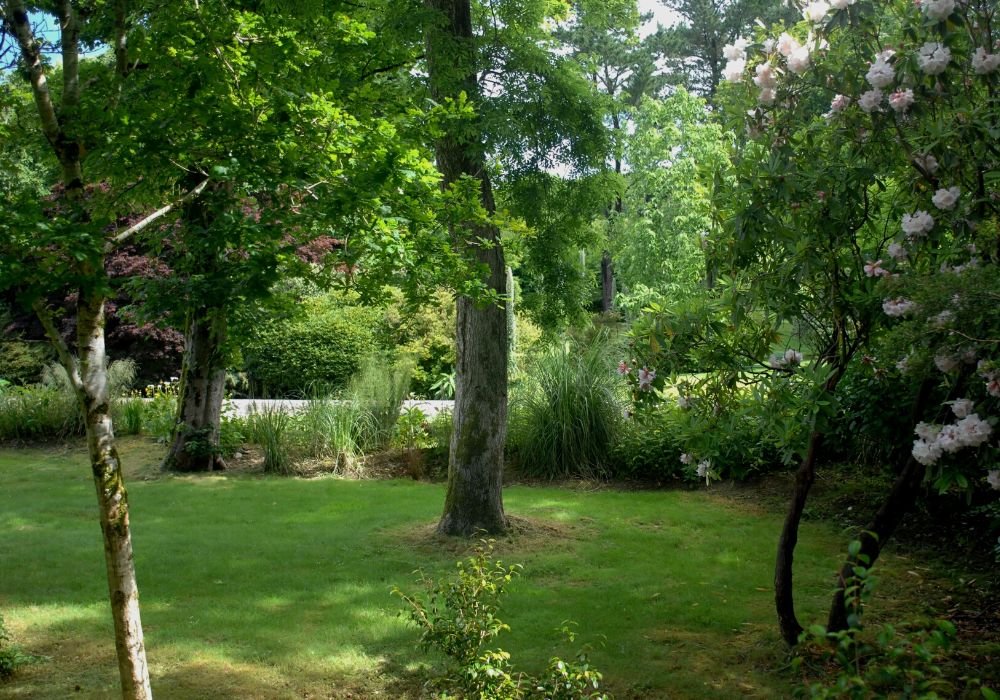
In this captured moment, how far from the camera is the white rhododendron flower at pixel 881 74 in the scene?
3.68 metres

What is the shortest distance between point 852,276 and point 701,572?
297 centimetres

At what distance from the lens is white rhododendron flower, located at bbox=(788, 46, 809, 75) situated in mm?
3988

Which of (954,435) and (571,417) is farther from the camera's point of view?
(571,417)

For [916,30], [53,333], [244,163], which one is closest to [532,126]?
[916,30]

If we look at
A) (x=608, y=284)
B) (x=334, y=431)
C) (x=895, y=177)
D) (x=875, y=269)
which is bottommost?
(x=334, y=431)

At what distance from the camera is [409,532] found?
748 centimetres

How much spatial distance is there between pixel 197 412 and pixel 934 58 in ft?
31.0

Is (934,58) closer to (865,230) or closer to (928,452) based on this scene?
(865,230)

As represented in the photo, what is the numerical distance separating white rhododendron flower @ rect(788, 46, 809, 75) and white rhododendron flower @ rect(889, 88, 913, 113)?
478 millimetres

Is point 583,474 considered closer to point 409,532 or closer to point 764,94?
point 409,532

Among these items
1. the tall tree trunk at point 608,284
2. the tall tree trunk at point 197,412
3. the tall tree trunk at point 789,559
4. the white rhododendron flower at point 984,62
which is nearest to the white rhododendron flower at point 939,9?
the white rhododendron flower at point 984,62

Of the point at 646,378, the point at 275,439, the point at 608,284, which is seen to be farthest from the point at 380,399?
the point at 608,284

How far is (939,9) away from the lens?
3.48 metres

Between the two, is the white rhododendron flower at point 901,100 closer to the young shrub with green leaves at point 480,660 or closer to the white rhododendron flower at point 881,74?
the white rhododendron flower at point 881,74
